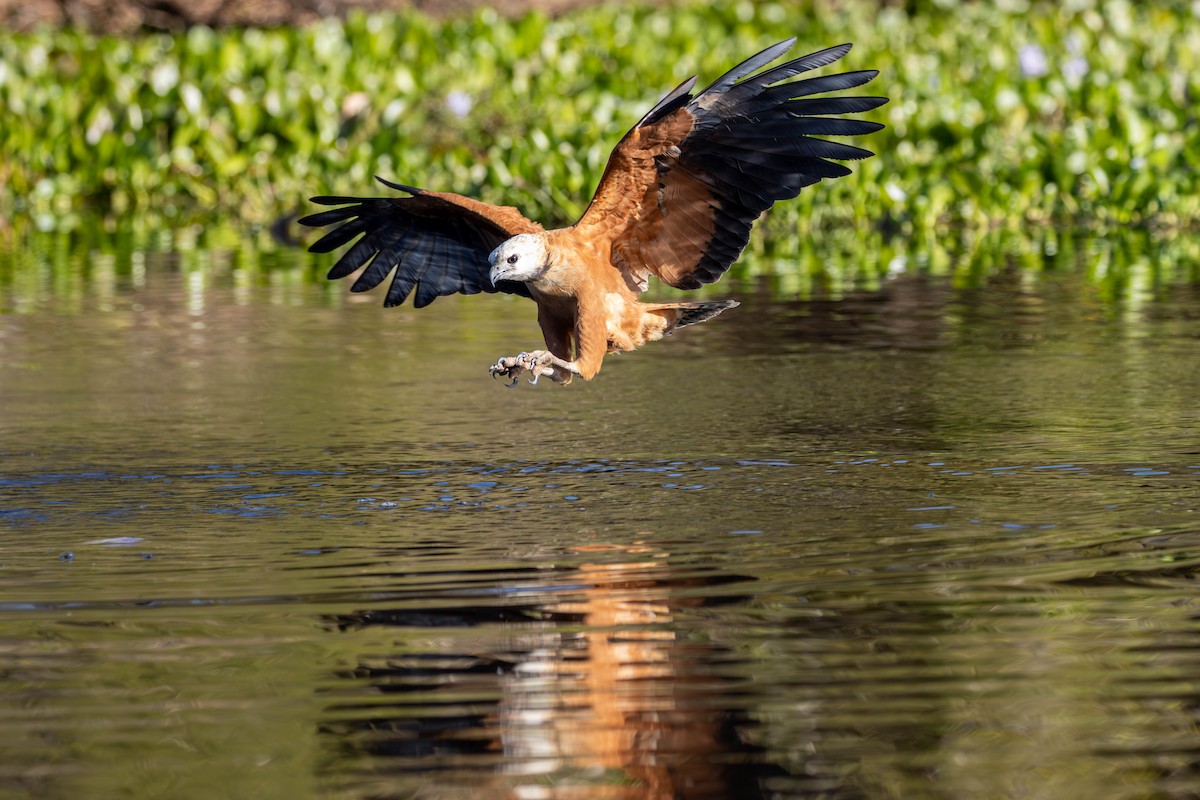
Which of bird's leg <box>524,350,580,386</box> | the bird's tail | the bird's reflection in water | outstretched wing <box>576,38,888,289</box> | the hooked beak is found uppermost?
outstretched wing <box>576,38,888,289</box>

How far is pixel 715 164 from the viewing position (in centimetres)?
757

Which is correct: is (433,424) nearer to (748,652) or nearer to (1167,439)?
(1167,439)

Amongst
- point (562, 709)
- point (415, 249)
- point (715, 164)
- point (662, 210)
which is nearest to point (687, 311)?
point (662, 210)

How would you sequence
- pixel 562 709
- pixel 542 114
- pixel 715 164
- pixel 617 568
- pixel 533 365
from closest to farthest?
pixel 562 709 < pixel 617 568 < pixel 533 365 < pixel 715 164 < pixel 542 114

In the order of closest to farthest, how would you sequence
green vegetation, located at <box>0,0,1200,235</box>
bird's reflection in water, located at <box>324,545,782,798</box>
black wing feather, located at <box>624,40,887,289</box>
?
bird's reflection in water, located at <box>324,545,782,798</box>
black wing feather, located at <box>624,40,887,289</box>
green vegetation, located at <box>0,0,1200,235</box>

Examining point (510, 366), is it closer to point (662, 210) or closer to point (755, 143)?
point (662, 210)

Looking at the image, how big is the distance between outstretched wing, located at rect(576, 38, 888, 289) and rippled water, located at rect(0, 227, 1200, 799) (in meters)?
0.77

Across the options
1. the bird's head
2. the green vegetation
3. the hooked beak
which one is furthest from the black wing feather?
the green vegetation

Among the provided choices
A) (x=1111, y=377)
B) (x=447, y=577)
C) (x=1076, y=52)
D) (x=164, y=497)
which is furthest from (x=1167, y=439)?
(x=1076, y=52)

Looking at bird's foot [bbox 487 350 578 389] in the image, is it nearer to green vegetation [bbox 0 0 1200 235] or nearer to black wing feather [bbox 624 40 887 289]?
black wing feather [bbox 624 40 887 289]

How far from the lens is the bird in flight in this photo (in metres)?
7.25

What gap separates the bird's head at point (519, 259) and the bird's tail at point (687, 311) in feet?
2.00

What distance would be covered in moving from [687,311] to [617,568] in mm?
2083

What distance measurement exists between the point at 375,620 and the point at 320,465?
8.18 ft
